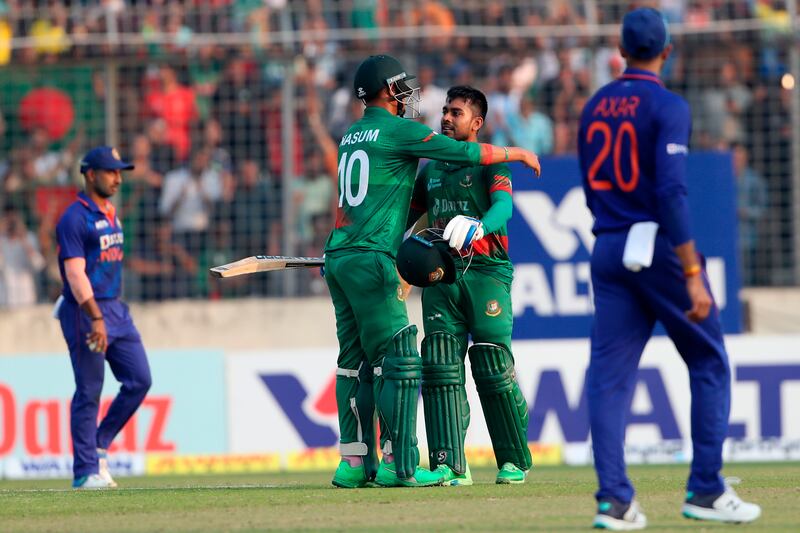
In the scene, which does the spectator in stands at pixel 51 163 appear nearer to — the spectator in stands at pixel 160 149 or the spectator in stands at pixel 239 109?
the spectator in stands at pixel 160 149

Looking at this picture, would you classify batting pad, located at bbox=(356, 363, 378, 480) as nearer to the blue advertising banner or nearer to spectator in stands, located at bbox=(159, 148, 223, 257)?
the blue advertising banner

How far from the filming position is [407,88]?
8.69m

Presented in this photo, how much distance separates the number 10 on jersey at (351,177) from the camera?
8.42 m

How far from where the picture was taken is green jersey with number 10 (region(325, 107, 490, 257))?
27.4 feet

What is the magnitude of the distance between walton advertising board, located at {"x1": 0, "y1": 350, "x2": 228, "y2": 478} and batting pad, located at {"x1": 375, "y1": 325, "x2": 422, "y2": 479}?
6.34 meters

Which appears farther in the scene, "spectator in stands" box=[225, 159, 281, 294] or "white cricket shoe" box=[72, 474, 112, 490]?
"spectator in stands" box=[225, 159, 281, 294]

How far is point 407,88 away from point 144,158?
696cm

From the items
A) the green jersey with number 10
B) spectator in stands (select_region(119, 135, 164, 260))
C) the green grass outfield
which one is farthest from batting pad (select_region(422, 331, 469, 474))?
spectator in stands (select_region(119, 135, 164, 260))

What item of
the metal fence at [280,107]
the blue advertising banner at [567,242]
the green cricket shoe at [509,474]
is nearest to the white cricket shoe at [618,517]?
the green cricket shoe at [509,474]

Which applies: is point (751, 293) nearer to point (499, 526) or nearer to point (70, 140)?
point (70, 140)

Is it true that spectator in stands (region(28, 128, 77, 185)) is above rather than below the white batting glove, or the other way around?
above

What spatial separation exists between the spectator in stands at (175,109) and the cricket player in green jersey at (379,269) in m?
6.86

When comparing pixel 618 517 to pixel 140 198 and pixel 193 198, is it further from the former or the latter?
pixel 140 198

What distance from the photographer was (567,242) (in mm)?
14492
